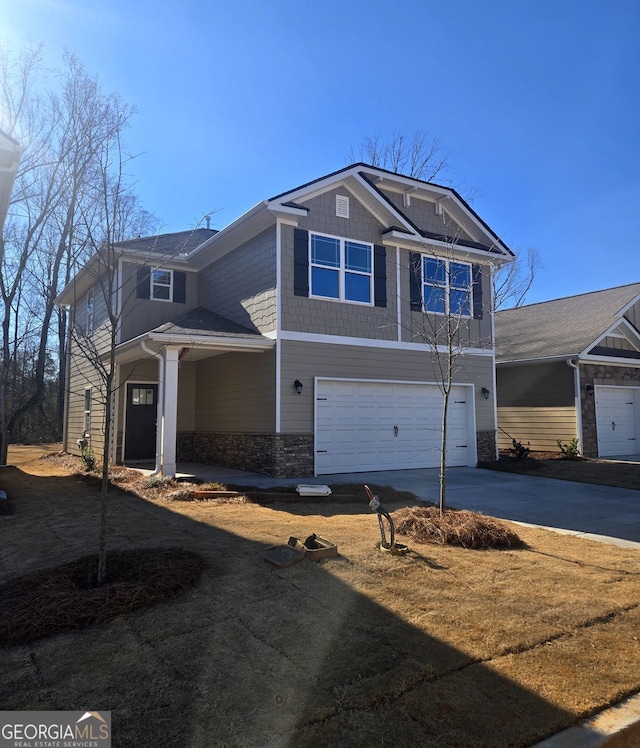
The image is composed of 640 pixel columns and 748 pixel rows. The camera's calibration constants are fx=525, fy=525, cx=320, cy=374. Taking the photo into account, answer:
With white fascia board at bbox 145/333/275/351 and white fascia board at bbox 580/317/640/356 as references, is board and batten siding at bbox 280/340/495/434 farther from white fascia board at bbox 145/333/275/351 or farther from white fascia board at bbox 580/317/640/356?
white fascia board at bbox 580/317/640/356

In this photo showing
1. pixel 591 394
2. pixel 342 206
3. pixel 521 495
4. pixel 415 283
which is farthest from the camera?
pixel 591 394

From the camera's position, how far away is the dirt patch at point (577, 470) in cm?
1132

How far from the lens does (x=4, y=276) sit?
60.1ft

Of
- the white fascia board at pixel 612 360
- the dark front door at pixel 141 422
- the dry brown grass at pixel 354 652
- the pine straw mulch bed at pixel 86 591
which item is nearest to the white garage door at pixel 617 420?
the white fascia board at pixel 612 360

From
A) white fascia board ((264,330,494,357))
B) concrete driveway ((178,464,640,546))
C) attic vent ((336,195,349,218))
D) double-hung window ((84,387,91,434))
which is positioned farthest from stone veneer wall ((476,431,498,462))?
double-hung window ((84,387,91,434))

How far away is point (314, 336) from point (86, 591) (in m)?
8.22

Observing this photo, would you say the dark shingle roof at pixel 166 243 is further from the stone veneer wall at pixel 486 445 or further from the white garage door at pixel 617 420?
the white garage door at pixel 617 420

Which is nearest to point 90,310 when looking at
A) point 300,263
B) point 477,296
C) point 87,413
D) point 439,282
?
point 87,413

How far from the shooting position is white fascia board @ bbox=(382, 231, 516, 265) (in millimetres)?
12805

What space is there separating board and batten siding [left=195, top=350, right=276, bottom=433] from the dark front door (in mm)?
1261

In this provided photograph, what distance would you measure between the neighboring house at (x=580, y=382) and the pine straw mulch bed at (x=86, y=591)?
1375 cm

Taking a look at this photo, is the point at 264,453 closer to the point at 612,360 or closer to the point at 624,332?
the point at 612,360

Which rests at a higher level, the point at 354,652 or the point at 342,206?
the point at 342,206

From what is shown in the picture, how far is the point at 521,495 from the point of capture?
31.9 feet
